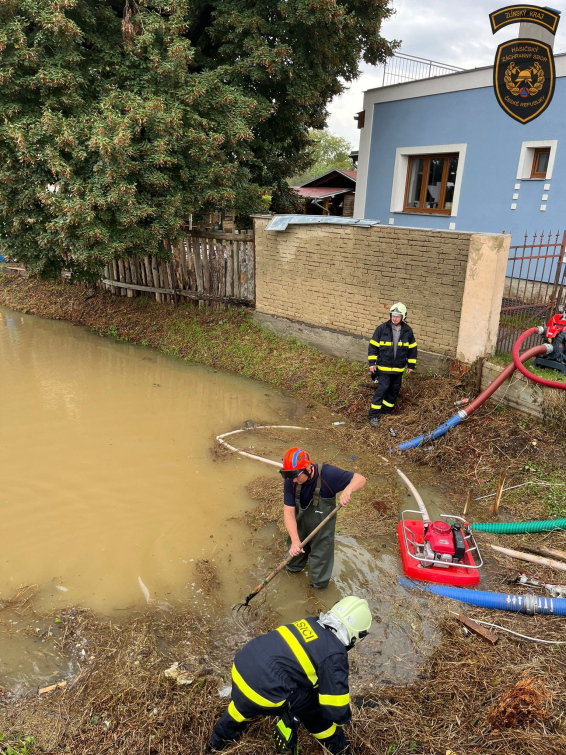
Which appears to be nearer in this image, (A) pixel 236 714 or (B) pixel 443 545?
(A) pixel 236 714

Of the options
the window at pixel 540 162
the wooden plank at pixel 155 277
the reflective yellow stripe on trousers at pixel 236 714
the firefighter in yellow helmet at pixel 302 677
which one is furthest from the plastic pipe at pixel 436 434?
the wooden plank at pixel 155 277

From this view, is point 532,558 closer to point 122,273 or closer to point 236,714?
point 236,714

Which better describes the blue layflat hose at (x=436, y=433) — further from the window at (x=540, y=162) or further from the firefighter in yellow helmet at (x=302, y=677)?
the window at (x=540, y=162)

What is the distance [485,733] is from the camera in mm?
3266

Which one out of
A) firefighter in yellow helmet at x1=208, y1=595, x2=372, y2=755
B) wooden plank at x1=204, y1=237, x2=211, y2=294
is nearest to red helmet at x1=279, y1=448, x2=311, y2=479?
firefighter in yellow helmet at x1=208, y1=595, x2=372, y2=755

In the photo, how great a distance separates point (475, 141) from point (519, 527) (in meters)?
9.01

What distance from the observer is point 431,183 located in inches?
491

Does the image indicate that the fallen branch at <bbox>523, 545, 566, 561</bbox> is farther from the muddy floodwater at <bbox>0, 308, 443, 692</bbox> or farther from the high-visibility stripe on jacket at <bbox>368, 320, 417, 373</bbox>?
the high-visibility stripe on jacket at <bbox>368, 320, 417, 373</bbox>

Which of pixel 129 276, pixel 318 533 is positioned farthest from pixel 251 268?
pixel 318 533

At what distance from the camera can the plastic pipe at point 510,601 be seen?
167 inches

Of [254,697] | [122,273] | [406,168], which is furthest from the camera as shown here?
[122,273]

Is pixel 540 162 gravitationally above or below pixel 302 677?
above

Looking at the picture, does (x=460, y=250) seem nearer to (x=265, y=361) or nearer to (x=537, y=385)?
(x=537, y=385)

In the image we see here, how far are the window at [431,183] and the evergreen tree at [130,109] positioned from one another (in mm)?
3141
